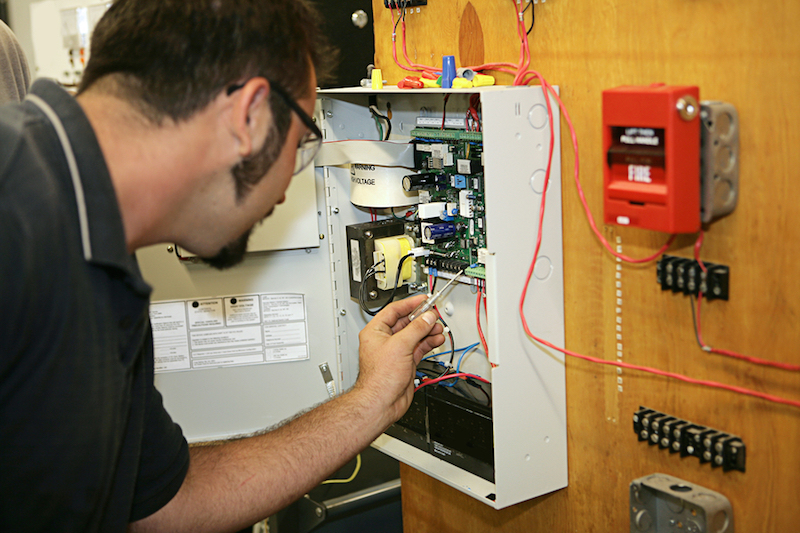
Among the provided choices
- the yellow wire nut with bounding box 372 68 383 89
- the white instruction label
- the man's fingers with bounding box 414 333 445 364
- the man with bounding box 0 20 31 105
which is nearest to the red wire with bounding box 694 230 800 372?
the man's fingers with bounding box 414 333 445 364

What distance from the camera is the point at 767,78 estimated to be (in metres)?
1.16

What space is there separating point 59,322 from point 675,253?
1.07 meters

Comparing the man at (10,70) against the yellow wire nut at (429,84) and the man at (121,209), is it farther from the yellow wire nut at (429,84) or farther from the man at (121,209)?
the yellow wire nut at (429,84)

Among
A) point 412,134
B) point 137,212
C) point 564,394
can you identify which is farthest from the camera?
point 412,134

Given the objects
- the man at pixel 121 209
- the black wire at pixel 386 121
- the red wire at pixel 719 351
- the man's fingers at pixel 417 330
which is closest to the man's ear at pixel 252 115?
the man at pixel 121 209

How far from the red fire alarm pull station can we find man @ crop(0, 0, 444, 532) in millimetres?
530

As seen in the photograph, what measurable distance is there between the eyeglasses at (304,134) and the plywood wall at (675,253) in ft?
1.96

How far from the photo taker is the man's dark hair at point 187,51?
37.0 inches

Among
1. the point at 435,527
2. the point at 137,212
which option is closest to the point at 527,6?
the point at 137,212

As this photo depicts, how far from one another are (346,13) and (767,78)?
116 cm

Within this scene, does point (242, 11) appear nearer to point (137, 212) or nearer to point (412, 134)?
point (137, 212)

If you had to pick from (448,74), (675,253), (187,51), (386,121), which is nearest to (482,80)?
(448,74)

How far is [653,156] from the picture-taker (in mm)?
1182

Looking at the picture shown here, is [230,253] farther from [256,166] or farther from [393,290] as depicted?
[393,290]
